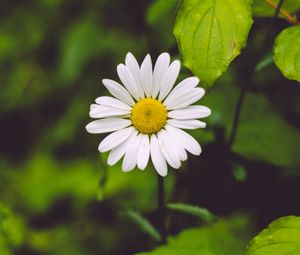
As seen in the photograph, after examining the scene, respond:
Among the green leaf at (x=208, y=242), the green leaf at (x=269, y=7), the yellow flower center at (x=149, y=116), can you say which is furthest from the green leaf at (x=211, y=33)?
the green leaf at (x=208, y=242)

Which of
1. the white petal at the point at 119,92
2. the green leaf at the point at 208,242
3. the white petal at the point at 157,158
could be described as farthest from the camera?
the green leaf at the point at 208,242

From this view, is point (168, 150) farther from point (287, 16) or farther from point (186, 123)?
point (287, 16)

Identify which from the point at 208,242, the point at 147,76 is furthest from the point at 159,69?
the point at 208,242

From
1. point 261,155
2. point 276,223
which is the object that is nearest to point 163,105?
point 276,223

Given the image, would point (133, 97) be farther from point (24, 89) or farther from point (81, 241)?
point (24, 89)

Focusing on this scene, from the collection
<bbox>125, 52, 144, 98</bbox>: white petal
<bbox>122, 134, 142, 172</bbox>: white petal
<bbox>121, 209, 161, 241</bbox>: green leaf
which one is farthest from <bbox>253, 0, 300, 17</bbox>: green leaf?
<bbox>121, 209, 161, 241</bbox>: green leaf

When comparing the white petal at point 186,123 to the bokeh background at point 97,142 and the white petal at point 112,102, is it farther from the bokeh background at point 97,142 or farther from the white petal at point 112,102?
the bokeh background at point 97,142

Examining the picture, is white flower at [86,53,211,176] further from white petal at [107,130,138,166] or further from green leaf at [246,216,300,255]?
green leaf at [246,216,300,255]
